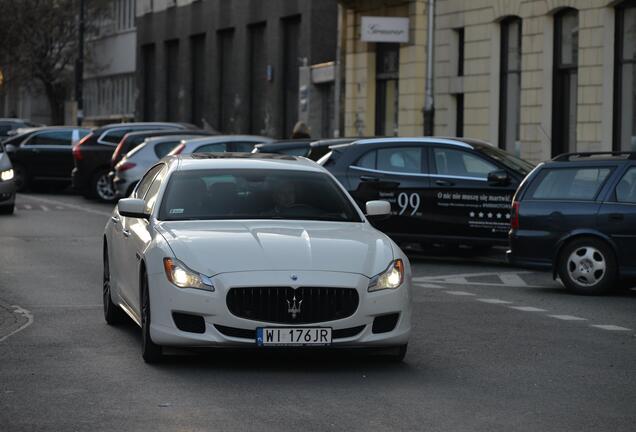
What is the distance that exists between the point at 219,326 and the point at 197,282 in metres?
0.31

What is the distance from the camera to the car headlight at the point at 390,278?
1006cm

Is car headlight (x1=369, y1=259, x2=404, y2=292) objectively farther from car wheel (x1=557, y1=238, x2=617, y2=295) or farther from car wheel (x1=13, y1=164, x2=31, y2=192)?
car wheel (x1=13, y1=164, x2=31, y2=192)

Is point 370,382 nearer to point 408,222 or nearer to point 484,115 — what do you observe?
point 408,222

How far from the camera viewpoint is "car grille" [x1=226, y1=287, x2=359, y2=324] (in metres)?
9.84

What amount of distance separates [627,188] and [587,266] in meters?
0.90

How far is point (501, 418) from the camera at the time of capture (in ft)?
27.8

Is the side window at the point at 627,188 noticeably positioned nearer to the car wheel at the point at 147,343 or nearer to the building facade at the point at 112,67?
the car wheel at the point at 147,343

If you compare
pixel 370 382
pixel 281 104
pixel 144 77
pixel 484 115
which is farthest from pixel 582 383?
pixel 144 77

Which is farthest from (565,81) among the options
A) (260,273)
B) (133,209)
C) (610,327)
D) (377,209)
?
(260,273)

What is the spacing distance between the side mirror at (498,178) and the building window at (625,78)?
9.75 m

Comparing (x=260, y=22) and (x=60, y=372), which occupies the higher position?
(x=260, y=22)

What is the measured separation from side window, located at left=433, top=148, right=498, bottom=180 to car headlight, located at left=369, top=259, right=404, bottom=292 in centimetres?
975

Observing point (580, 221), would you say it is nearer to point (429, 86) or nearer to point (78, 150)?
point (429, 86)

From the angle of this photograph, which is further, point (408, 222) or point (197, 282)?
point (408, 222)
